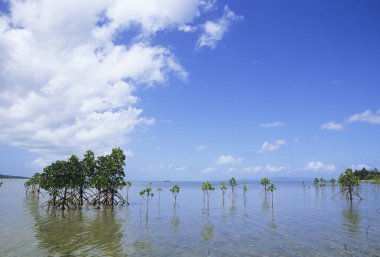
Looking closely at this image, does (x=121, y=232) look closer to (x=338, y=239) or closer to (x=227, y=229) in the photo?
(x=227, y=229)

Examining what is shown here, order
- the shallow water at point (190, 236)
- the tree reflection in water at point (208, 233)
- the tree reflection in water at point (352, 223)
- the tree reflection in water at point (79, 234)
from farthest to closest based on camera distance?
1. the tree reflection in water at point (352, 223)
2. the tree reflection in water at point (208, 233)
3. the tree reflection in water at point (79, 234)
4. the shallow water at point (190, 236)

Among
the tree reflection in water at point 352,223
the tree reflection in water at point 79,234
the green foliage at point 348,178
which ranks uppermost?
the green foliage at point 348,178

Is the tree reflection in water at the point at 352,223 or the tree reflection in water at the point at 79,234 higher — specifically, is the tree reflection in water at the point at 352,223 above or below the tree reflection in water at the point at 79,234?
below

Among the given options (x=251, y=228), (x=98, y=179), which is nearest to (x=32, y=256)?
(x=251, y=228)

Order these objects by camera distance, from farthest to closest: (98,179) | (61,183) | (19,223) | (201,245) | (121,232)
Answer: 1. (98,179)
2. (61,183)
3. (19,223)
4. (121,232)
5. (201,245)

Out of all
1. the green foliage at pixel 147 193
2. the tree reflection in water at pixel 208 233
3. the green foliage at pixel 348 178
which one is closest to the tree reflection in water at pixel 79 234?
the green foliage at pixel 147 193

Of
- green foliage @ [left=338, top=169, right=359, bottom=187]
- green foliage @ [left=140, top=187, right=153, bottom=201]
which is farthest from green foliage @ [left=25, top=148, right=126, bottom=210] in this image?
green foliage @ [left=338, top=169, right=359, bottom=187]

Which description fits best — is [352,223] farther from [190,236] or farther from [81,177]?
[81,177]

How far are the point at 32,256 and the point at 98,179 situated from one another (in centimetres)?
4352

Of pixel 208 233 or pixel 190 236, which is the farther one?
pixel 208 233

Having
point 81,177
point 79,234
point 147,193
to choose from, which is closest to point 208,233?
point 79,234

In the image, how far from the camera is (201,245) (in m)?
37.0

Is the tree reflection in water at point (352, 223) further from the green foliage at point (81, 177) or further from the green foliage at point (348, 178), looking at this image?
the green foliage at point (81, 177)

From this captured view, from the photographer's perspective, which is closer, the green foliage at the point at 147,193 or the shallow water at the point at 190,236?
the shallow water at the point at 190,236
